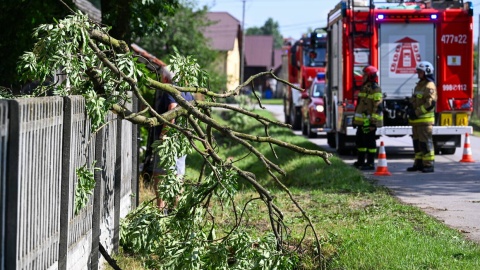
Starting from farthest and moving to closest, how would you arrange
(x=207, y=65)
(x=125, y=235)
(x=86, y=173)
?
(x=207, y=65), (x=125, y=235), (x=86, y=173)

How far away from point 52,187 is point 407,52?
14326 mm

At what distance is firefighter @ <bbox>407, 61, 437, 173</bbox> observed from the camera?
15930mm

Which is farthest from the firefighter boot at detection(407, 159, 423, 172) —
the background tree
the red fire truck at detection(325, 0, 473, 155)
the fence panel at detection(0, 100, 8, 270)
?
the fence panel at detection(0, 100, 8, 270)

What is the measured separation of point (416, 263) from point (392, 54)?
12.1m

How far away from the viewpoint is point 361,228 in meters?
9.57

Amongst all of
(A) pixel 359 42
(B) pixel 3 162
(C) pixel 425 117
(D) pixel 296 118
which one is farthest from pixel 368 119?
(D) pixel 296 118

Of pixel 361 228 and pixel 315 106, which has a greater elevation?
pixel 315 106

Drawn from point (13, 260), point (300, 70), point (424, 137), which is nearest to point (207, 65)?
point (300, 70)

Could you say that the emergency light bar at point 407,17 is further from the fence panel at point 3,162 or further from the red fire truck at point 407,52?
the fence panel at point 3,162

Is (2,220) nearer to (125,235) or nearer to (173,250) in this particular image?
(173,250)

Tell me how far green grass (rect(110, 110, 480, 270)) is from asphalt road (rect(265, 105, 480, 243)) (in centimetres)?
30

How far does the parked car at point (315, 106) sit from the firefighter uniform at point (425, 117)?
899cm

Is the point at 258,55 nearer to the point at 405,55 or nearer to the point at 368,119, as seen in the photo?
the point at 405,55

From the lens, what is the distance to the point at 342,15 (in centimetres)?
1902
